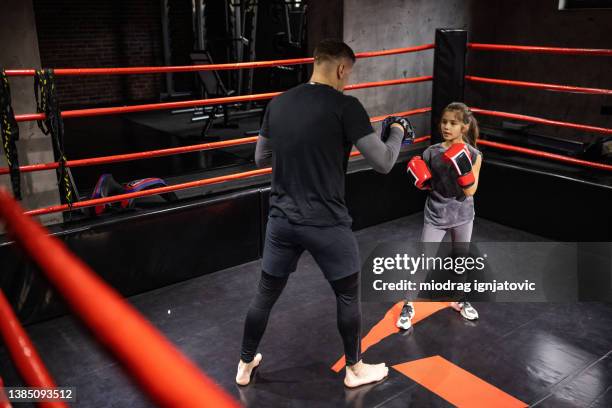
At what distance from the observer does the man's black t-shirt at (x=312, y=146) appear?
1.86 m

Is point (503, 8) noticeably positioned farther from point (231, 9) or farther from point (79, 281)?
point (79, 281)

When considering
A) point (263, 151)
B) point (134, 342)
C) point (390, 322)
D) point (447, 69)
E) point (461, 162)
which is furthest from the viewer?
point (447, 69)

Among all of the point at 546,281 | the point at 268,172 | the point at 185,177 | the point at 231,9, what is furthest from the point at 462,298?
the point at 231,9

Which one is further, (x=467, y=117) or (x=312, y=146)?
(x=467, y=117)

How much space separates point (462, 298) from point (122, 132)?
5.18 m

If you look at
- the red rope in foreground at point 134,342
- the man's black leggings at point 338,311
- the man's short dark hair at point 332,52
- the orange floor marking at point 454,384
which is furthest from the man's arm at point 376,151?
the red rope in foreground at point 134,342

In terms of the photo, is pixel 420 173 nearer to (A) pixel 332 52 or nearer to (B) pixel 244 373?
(A) pixel 332 52

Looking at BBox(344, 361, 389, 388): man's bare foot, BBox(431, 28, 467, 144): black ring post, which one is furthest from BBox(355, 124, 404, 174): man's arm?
BBox(431, 28, 467, 144): black ring post

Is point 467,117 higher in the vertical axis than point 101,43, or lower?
lower

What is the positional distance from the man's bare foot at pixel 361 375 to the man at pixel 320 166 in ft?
0.63

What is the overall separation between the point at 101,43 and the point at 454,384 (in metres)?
8.64

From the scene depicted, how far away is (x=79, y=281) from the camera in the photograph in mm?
533

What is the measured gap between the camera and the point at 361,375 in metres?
2.27

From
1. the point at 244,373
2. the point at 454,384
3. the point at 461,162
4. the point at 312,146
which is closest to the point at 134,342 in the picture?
the point at 312,146
